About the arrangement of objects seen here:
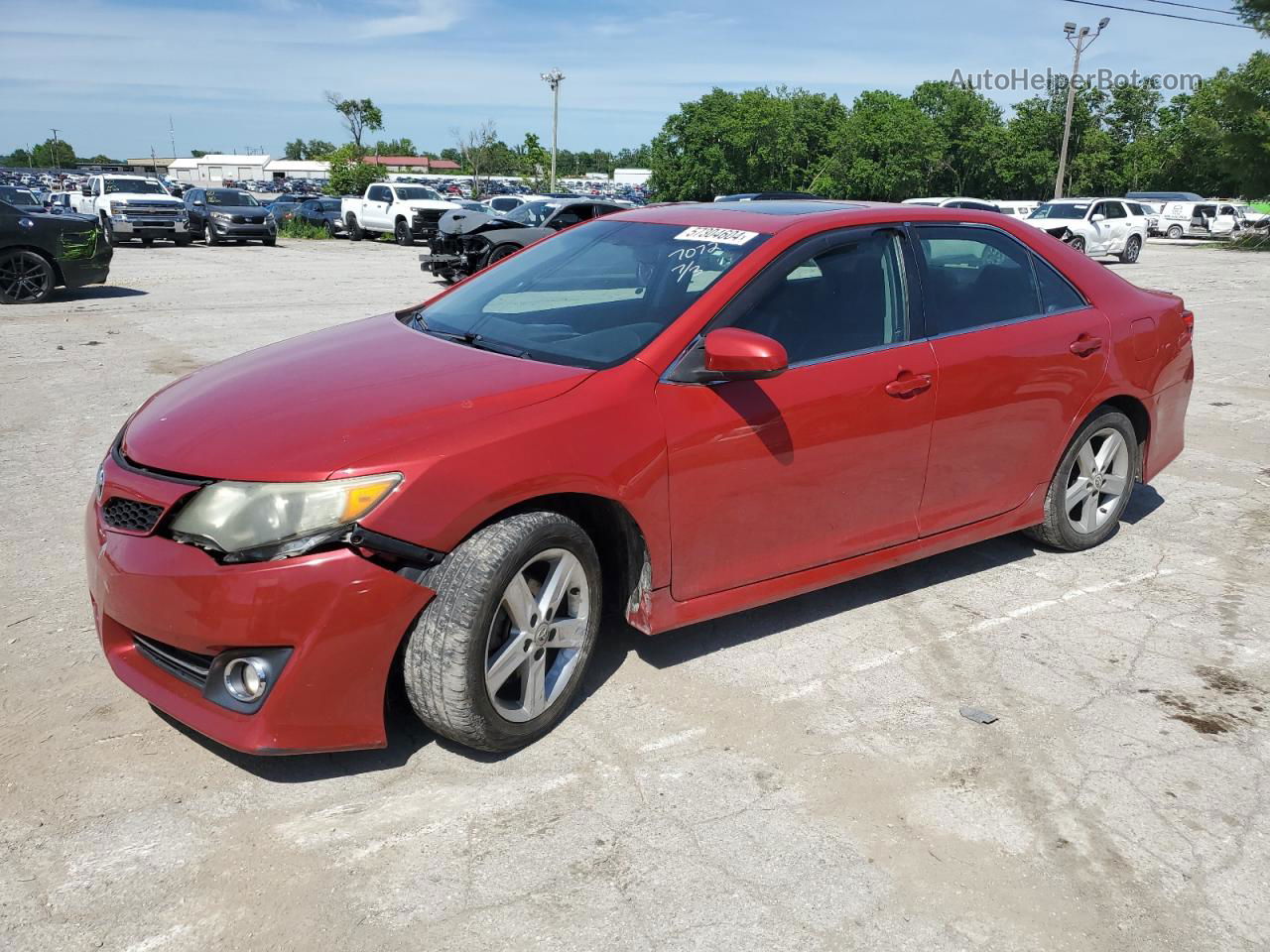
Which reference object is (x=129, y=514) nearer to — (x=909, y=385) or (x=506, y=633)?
(x=506, y=633)

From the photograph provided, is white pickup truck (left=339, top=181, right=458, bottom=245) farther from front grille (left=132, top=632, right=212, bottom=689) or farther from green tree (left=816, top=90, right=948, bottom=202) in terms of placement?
green tree (left=816, top=90, right=948, bottom=202)

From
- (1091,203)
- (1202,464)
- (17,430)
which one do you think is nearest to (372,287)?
(17,430)

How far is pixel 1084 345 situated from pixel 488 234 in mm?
12756

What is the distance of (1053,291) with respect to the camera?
4648mm

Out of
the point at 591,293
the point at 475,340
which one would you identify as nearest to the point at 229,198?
the point at 591,293

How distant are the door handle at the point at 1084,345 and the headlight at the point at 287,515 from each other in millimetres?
3171

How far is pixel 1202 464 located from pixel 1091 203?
22.9 metres

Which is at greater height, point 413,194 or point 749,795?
point 413,194

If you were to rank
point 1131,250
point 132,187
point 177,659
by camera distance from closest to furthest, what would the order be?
point 177,659 < point 1131,250 < point 132,187

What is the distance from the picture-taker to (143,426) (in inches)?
132

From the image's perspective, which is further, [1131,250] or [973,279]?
[1131,250]

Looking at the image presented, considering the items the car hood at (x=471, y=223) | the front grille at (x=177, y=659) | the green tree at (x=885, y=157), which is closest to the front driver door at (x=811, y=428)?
the front grille at (x=177, y=659)

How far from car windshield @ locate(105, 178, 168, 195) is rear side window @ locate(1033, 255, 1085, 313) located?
2746 centimetres

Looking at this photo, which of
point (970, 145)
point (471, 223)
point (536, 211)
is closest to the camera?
point (471, 223)
